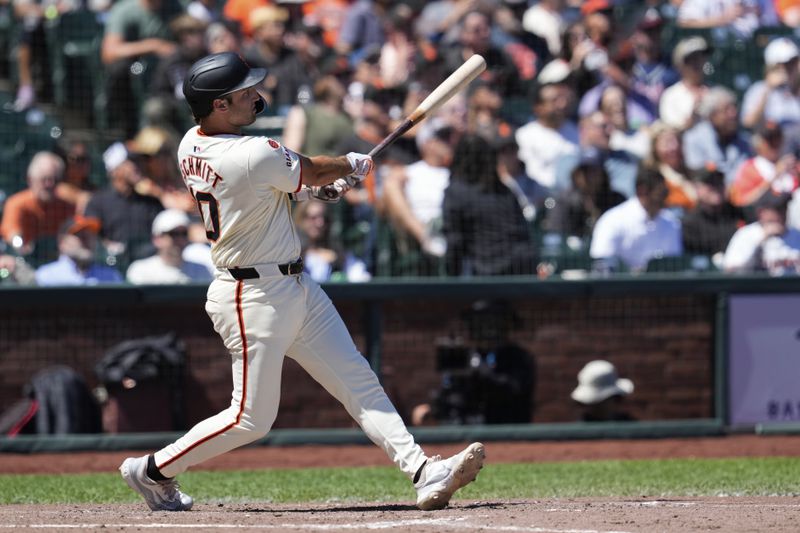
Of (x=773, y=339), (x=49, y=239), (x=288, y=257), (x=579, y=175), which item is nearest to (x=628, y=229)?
(x=579, y=175)

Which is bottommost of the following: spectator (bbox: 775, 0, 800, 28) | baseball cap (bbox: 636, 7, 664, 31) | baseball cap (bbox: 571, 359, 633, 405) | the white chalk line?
baseball cap (bbox: 571, 359, 633, 405)

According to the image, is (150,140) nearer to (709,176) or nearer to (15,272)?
(15,272)

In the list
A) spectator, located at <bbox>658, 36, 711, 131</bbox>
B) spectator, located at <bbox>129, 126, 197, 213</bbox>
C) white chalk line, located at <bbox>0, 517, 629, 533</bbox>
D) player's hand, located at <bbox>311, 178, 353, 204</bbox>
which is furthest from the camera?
spectator, located at <bbox>658, 36, 711, 131</bbox>

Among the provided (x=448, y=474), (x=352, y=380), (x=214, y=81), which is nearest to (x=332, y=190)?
(x=214, y=81)

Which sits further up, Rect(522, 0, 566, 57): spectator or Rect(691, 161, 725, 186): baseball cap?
Rect(522, 0, 566, 57): spectator

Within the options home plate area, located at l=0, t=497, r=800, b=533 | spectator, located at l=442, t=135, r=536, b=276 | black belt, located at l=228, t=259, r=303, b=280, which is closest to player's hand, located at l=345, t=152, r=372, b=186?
black belt, located at l=228, t=259, r=303, b=280

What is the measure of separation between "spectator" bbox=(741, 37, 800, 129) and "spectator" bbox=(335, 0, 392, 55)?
315 centimetres

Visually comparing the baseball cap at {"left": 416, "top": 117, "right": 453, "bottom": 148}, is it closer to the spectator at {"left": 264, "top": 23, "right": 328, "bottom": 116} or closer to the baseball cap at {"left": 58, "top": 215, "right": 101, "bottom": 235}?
the spectator at {"left": 264, "top": 23, "right": 328, "bottom": 116}

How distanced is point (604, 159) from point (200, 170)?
5409 millimetres

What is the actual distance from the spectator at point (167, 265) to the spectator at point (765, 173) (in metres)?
4.06

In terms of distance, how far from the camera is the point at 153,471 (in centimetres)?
514

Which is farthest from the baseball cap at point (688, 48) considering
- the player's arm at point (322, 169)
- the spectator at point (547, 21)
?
the player's arm at point (322, 169)

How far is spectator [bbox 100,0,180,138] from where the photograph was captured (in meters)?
10.0

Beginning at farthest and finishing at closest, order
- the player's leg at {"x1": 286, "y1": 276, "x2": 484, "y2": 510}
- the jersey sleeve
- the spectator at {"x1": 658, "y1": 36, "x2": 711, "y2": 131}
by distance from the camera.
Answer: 1. the spectator at {"x1": 658, "y1": 36, "x2": 711, "y2": 131}
2. the player's leg at {"x1": 286, "y1": 276, "x2": 484, "y2": 510}
3. the jersey sleeve
